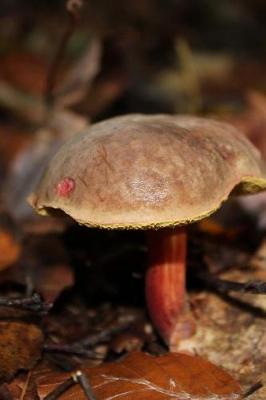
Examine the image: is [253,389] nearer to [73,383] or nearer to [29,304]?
[73,383]

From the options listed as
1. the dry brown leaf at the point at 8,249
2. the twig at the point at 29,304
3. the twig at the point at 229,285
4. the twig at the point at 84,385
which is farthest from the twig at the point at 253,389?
the dry brown leaf at the point at 8,249

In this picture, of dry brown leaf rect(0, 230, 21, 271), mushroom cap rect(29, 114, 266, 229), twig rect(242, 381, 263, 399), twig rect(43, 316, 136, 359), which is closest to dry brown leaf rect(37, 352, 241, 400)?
twig rect(242, 381, 263, 399)

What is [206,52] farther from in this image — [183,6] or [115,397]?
[115,397]

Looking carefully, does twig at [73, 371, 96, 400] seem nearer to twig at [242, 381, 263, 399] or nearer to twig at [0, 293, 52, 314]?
twig at [0, 293, 52, 314]

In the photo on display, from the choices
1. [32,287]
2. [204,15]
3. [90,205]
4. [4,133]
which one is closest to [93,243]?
[32,287]

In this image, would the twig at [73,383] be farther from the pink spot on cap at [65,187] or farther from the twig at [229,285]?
the twig at [229,285]
